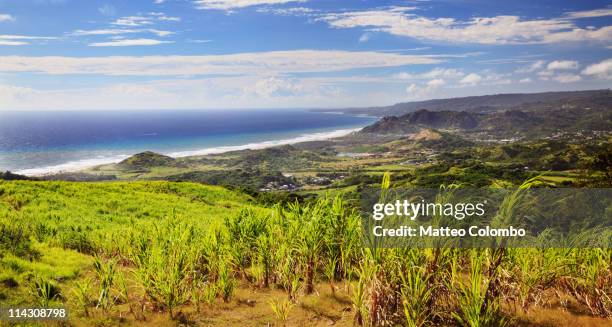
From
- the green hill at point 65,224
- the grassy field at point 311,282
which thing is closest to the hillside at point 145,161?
the green hill at point 65,224

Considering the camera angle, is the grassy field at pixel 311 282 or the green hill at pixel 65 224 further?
the green hill at pixel 65 224

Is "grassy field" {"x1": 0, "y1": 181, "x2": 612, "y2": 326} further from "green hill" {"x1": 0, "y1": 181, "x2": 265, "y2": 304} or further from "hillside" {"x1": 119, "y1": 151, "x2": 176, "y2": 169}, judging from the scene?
"hillside" {"x1": 119, "y1": 151, "x2": 176, "y2": 169}

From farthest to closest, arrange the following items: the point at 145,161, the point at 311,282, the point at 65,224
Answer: the point at 145,161
the point at 65,224
the point at 311,282

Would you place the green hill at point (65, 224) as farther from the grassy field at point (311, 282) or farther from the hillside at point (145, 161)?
the hillside at point (145, 161)

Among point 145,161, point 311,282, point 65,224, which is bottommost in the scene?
point 145,161

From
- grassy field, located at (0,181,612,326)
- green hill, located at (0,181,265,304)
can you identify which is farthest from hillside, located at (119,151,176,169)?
grassy field, located at (0,181,612,326)

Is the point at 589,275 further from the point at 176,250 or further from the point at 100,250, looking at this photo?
the point at 100,250

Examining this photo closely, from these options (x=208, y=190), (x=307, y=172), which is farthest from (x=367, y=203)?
(x=307, y=172)

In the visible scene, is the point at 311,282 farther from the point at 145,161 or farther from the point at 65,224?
the point at 145,161

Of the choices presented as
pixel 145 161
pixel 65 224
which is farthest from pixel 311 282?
pixel 145 161
